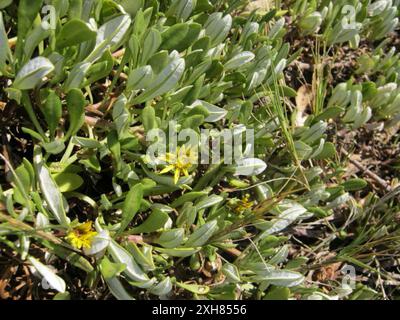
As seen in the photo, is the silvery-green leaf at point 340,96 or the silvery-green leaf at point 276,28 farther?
the silvery-green leaf at point 340,96

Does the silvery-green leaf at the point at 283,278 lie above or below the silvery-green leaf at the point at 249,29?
below

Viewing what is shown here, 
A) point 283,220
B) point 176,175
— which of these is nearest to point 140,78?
point 176,175

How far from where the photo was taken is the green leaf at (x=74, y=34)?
1.66m

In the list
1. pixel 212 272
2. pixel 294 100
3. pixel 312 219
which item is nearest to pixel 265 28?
pixel 294 100

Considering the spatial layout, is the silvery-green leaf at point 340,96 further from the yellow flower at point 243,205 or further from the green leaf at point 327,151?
the yellow flower at point 243,205

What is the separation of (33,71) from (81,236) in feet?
1.71

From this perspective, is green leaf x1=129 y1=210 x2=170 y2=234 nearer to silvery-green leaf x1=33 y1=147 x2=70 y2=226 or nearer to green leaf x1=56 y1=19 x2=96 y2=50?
silvery-green leaf x1=33 y1=147 x2=70 y2=226

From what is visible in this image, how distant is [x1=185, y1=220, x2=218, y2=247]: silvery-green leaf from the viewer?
1.97 m

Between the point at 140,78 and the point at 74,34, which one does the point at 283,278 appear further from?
the point at 74,34

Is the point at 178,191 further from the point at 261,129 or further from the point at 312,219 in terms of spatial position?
the point at 312,219

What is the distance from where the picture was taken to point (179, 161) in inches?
77.3

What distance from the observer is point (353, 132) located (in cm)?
289

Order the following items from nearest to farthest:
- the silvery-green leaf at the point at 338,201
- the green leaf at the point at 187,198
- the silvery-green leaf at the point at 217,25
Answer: the green leaf at the point at 187,198, the silvery-green leaf at the point at 217,25, the silvery-green leaf at the point at 338,201

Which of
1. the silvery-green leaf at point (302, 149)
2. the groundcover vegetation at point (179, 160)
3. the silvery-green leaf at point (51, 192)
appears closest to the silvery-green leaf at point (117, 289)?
the groundcover vegetation at point (179, 160)
